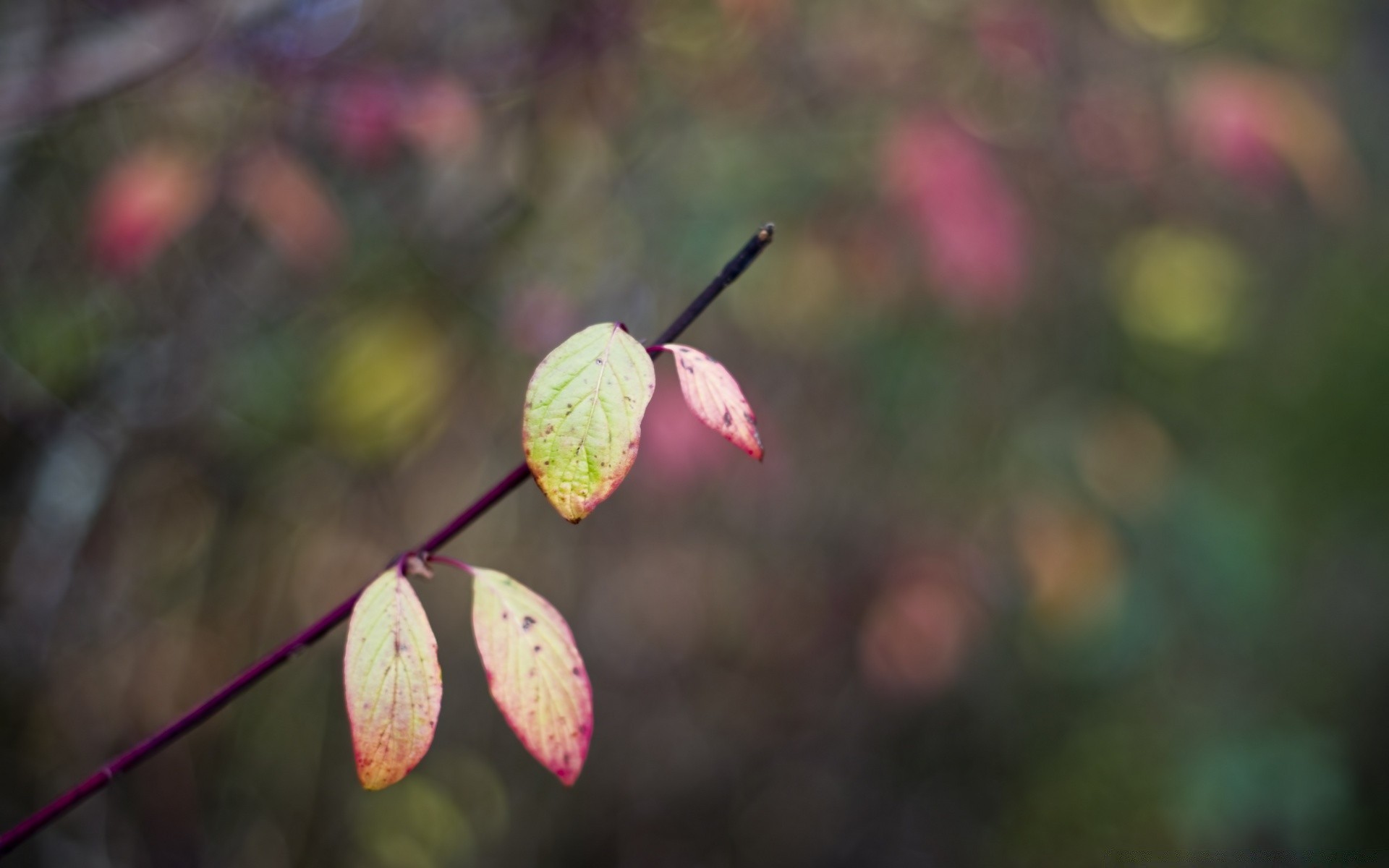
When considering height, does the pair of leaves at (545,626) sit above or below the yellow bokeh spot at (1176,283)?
above

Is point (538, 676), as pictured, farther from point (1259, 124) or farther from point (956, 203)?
point (1259, 124)

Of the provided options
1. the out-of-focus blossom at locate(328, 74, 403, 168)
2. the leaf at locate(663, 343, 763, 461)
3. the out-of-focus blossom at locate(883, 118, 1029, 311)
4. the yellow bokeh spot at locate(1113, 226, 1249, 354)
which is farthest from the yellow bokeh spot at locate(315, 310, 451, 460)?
the yellow bokeh spot at locate(1113, 226, 1249, 354)

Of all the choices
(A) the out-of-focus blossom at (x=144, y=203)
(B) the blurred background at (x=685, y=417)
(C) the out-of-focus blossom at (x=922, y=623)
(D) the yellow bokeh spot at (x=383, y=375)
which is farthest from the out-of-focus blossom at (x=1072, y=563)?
(A) the out-of-focus blossom at (x=144, y=203)

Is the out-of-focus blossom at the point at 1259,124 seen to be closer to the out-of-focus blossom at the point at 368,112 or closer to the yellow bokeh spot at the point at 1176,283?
the yellow bokeh spot at the point at 1176,283

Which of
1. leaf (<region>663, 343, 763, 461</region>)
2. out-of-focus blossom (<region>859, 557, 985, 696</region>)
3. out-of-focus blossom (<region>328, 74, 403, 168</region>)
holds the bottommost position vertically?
out-of-focus blossom (<region>859, 557, 985, 696</region>)

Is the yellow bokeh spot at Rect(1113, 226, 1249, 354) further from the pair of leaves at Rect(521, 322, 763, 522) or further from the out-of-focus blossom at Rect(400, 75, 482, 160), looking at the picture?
the pair of leaves at Rect(521, 322, 763, 522)

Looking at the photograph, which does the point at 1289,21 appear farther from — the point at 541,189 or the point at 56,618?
the point at 56,618

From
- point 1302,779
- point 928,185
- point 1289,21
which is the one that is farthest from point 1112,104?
point 1302,779
